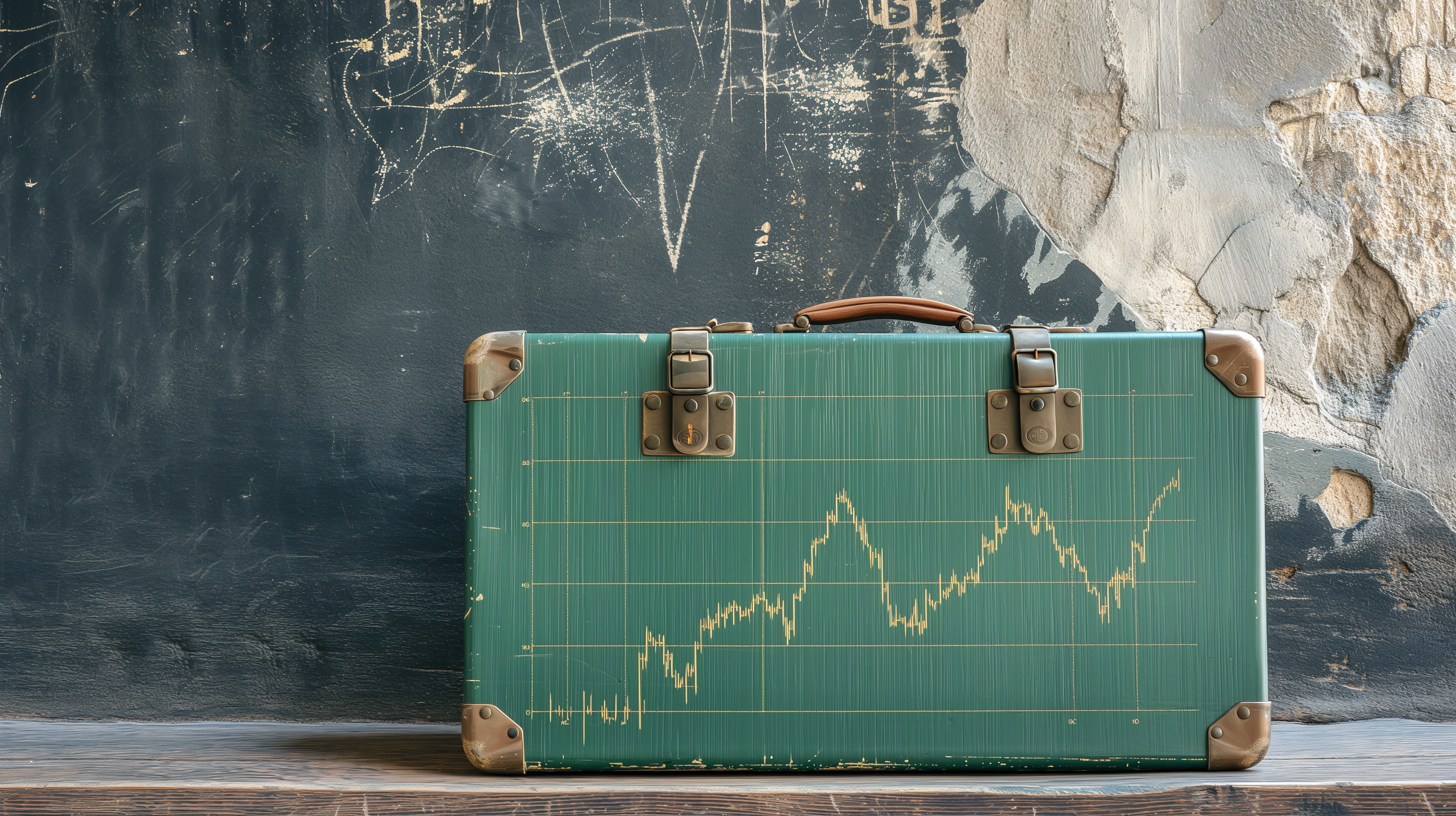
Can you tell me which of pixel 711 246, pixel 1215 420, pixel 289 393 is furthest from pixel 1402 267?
pixel 289 393

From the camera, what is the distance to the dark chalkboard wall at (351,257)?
1074 mm

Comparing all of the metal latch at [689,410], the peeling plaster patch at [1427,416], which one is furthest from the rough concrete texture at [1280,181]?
the metal latch at [689,410]

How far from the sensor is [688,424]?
77 cm

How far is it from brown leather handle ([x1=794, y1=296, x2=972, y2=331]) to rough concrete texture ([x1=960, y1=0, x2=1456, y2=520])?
36 centimetres

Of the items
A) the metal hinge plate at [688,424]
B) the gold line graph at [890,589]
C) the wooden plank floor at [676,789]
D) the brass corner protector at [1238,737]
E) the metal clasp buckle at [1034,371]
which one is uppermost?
the metal clasp buckle at [1034,371]

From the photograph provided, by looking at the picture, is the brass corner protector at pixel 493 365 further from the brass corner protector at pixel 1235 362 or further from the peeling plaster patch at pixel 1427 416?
the peeling plaster patch at pixel 1427 416

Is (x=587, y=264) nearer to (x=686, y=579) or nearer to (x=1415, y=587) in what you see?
(x=686, y=579)

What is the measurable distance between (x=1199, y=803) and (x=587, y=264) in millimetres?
932

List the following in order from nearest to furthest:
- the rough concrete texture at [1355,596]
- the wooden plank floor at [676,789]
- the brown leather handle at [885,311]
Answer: the wooden plank floor at [676,789] → the brown leather handle at [885,311] → the rough concrete texture at [1355,596]

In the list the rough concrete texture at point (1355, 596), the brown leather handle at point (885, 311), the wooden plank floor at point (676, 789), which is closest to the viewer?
the wooden plank floor at point (676, 789)

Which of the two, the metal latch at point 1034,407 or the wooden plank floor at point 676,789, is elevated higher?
the metal latch at point 1034,407

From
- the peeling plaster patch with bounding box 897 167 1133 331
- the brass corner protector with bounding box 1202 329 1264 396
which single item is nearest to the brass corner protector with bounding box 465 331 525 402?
the peeling plaster patch with bounding box 897 167 1133 331

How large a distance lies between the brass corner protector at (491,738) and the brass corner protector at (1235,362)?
772 millimetres

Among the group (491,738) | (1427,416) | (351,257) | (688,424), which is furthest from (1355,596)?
(351,257)
